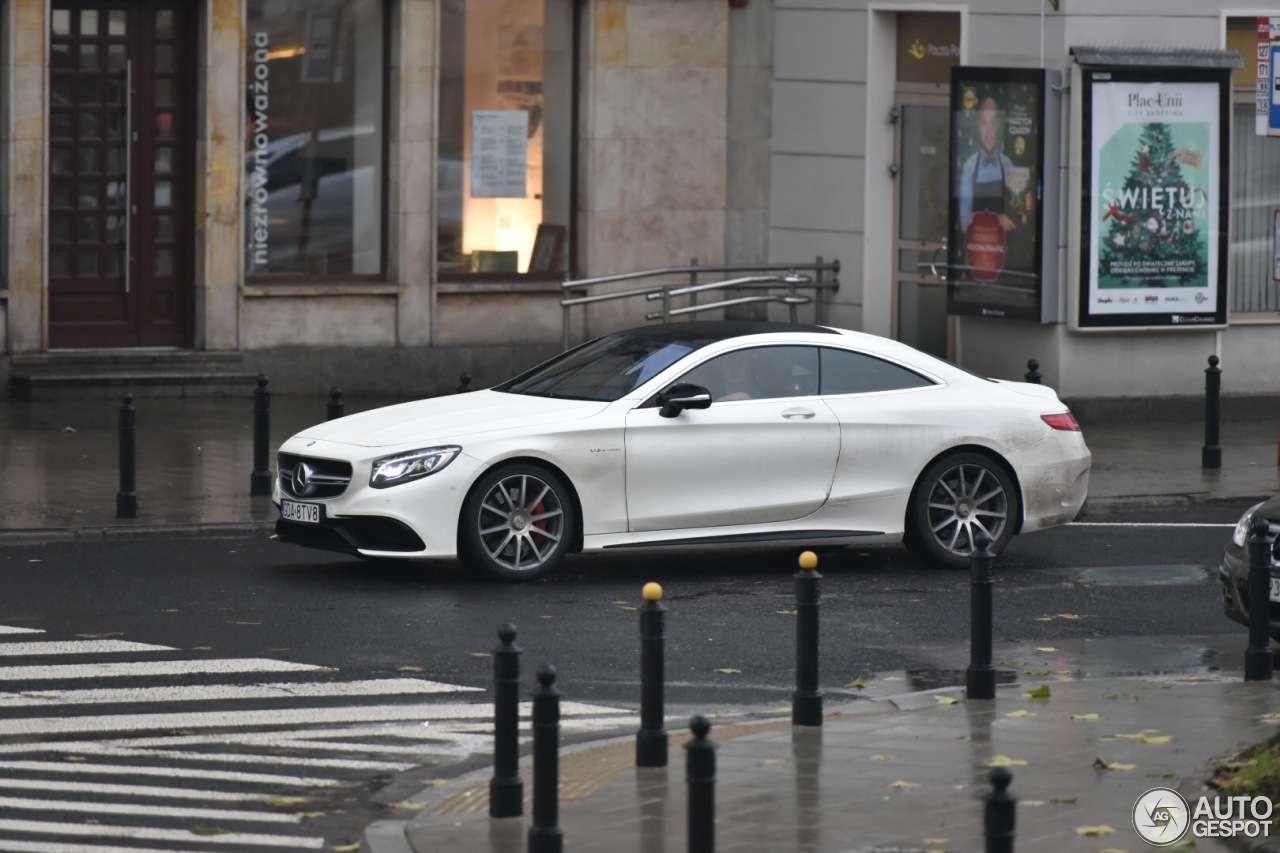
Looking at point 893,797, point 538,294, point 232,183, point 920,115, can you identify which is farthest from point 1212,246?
point 893,797

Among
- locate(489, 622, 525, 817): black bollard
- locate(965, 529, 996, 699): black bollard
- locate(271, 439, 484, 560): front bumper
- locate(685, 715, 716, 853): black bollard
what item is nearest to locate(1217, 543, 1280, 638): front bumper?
locate(965, 529, 996, 699): black bollard

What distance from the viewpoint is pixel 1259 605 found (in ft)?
35.6

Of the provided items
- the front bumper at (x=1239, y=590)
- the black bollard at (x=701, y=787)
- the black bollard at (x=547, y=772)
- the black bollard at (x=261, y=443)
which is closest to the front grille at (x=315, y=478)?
the black bollard at (x=261, y=443)

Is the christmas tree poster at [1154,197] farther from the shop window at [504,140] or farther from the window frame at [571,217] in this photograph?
the shop window at [504,140]

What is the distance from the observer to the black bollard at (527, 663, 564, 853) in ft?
24.1

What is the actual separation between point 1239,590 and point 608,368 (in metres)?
4.40

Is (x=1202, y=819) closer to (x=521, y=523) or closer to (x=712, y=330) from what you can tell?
(x=521, y=523)

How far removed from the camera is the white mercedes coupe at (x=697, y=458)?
13.1m

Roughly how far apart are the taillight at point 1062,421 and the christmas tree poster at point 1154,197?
7.54 metres

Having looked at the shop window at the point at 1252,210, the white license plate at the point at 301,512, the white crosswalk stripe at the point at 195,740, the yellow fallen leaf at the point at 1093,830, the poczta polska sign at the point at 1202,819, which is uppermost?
the shop window at the point at 1252,210

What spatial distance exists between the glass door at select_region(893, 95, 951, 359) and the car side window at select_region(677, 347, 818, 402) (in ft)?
32.1

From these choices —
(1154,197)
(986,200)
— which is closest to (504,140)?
(986,200)

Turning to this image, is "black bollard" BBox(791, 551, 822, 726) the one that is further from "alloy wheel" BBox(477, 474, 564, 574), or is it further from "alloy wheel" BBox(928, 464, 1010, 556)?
"alloy wheel" BBox(928, 464, 1010, 556)

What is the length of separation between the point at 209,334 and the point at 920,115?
7857 mm
